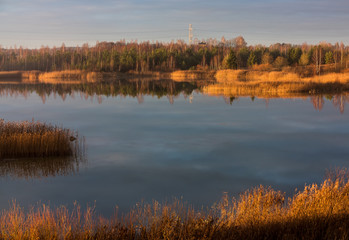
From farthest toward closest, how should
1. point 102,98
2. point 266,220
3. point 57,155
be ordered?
point 102,98
point 57,155
point 266,220

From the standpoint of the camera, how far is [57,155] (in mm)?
13398

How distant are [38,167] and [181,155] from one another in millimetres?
5064

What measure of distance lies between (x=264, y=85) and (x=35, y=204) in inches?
1245

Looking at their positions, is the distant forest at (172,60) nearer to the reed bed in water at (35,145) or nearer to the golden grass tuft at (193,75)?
the golden grass tuft at (193,75)

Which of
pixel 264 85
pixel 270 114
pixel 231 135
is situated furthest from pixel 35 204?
pixel 264 85

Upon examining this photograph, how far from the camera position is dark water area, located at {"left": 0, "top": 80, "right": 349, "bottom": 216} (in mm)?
10180

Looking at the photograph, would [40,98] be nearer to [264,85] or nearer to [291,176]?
[264,85]

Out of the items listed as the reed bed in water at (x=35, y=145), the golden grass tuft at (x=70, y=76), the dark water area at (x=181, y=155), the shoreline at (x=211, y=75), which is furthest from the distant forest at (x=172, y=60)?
the reed bed in water at (x=35, y=145)

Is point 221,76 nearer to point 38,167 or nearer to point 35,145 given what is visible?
point 35,145

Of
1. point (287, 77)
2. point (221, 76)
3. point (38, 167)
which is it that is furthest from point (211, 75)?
point (38, 167)

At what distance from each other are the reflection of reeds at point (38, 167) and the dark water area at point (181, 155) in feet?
0.10

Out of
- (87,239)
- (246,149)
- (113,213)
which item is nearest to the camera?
(87,239)

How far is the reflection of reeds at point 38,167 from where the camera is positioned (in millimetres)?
11570

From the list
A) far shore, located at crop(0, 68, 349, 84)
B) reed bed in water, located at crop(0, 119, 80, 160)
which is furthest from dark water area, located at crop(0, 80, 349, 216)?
far shore, located at crop(0, 68, 349, 84)
